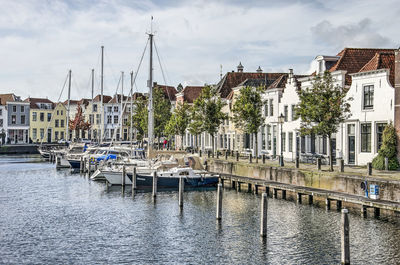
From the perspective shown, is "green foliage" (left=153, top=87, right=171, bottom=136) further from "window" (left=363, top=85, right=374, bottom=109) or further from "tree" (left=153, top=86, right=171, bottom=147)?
"window" (left=363, top=85, right=374, bottom=109)

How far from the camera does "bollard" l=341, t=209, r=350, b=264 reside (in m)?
19.4

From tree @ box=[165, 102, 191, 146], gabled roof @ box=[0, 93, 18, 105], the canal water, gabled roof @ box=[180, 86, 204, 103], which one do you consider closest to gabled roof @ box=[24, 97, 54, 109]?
gabled roof @ box=[0, 93, 18, 105]

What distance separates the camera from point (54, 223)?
29.2 m

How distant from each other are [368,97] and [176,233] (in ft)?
72.7

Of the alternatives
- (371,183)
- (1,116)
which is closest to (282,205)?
(371,183)

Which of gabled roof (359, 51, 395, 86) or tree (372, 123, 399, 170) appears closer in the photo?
tree (372, 123, 399, 170)

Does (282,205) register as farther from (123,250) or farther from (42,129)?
(42,129)

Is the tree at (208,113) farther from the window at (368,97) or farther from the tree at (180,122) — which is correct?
the window at (368,97)

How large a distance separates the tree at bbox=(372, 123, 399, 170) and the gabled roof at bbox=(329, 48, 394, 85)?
346 inches

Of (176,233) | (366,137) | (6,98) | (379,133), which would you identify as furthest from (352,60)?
(6,98)

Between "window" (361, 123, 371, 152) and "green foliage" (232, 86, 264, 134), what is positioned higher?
"green foliage" (232, 86, 264, 134)

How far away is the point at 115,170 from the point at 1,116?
88.6 metres

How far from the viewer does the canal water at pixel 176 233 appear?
21.9 m

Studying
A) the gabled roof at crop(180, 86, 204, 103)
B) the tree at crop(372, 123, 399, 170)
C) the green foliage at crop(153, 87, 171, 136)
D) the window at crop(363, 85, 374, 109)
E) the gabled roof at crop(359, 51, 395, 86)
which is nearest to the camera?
the tree at crop(372, 123, 399, 170)
